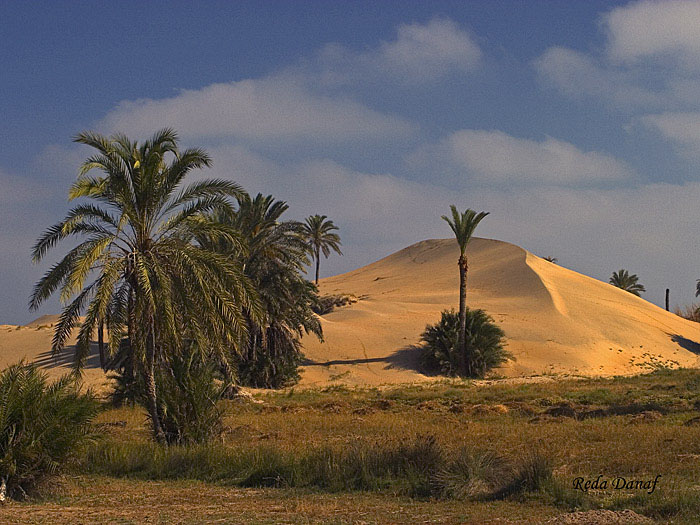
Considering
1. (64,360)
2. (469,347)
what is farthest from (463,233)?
(64,360)

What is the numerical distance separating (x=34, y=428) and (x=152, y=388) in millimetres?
5178

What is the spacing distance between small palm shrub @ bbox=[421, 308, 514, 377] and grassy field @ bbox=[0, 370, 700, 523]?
62.8 ft

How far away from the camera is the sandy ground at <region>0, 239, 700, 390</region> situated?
3984 cm

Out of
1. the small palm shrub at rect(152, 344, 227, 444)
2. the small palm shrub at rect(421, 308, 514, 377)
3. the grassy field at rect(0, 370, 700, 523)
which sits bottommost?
the grassy field at rect(0, 370, 700, 523)

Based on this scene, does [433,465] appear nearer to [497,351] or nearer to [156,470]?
[156,470]

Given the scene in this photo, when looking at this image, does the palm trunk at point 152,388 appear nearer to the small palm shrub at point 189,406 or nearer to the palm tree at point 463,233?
the small palm shrub at point 189,406

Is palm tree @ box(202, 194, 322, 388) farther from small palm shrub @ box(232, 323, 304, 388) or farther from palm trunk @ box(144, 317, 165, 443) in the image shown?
palm trunk @ box(144, 317, 165, 443)

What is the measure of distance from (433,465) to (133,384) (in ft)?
51.8

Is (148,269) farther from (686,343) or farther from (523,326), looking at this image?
(686,343)

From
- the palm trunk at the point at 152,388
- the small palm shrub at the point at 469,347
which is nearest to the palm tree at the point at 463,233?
the small palm shrub at the point at 469,347

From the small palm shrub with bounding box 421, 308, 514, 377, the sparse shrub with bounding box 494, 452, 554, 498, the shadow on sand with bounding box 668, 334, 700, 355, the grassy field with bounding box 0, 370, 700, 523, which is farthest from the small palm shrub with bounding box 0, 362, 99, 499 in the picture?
the shadow on sand with bounding box 668, 334, 700, 355

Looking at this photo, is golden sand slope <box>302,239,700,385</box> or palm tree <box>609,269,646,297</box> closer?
golden sand slope <box>302,239,700,385</box>

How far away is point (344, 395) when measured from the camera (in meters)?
30.0

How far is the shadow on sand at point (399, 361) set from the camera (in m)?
39.8
